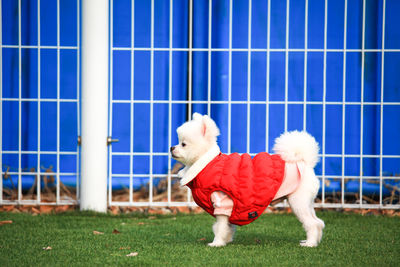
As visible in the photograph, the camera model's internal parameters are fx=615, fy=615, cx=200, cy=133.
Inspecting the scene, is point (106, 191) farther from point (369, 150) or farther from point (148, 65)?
point (369, 150)

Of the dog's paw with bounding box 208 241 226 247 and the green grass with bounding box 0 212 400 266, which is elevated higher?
the dog's paw with bounding box 208 241 226 247

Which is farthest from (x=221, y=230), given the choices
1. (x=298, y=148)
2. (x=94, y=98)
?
(x=94, y=98)

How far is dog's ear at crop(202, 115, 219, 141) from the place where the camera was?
366 centimetres

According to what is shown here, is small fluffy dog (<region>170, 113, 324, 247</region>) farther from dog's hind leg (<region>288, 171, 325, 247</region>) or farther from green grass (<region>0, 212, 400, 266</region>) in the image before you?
green grass (<region>0, 212, 400, 266</region>)

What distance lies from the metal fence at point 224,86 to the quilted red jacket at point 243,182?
171cm

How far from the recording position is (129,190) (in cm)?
545

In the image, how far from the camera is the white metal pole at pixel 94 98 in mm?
5117

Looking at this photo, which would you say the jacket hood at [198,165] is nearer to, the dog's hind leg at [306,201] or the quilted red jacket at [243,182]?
the quilted red jacket at [243,182]

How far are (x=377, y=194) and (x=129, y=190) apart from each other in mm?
2199

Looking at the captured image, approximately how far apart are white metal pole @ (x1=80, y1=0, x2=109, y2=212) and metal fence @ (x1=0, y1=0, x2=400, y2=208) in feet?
0.99

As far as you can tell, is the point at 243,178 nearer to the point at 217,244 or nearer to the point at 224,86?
the point at 217,244

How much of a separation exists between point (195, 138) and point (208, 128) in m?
0.10

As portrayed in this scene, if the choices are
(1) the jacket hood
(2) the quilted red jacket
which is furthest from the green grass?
(1) the jacket hood

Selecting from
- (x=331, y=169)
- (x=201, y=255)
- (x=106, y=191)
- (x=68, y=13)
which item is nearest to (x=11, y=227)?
(x=106, y=191)
